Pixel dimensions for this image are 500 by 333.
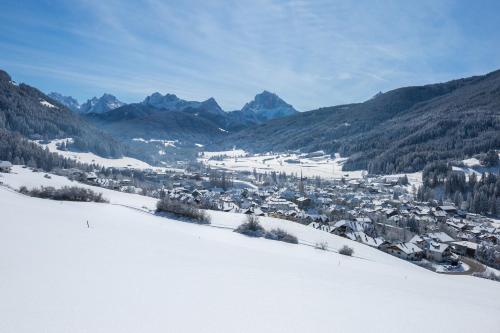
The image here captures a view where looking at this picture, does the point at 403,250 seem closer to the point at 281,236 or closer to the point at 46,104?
the point at 281,236

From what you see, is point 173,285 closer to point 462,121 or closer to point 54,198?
point 54,198

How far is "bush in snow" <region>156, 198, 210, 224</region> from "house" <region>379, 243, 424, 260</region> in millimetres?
27239

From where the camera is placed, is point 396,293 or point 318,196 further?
point 318,196

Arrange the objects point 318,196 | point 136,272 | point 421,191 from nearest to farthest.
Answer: point 136,272 < point 318,196 < point 421,191

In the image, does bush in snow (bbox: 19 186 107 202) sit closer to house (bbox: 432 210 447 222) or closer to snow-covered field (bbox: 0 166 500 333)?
snow-covered field (bbox: 0 166 500 333)

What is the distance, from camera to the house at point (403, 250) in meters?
42.3

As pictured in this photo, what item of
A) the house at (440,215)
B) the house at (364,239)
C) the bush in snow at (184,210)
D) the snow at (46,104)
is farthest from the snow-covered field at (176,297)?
the snow at (46,104)

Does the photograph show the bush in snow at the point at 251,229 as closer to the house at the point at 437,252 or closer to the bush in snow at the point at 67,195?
the bush in snow at the point at 67,195

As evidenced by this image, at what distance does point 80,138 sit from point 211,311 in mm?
191457

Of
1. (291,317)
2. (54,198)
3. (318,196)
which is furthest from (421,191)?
(291,317)

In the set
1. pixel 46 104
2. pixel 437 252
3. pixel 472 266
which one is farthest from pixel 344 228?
pixel 46 104

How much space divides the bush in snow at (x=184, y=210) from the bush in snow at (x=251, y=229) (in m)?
3.53

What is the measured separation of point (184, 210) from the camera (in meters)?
28.0

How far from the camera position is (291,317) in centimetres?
640
